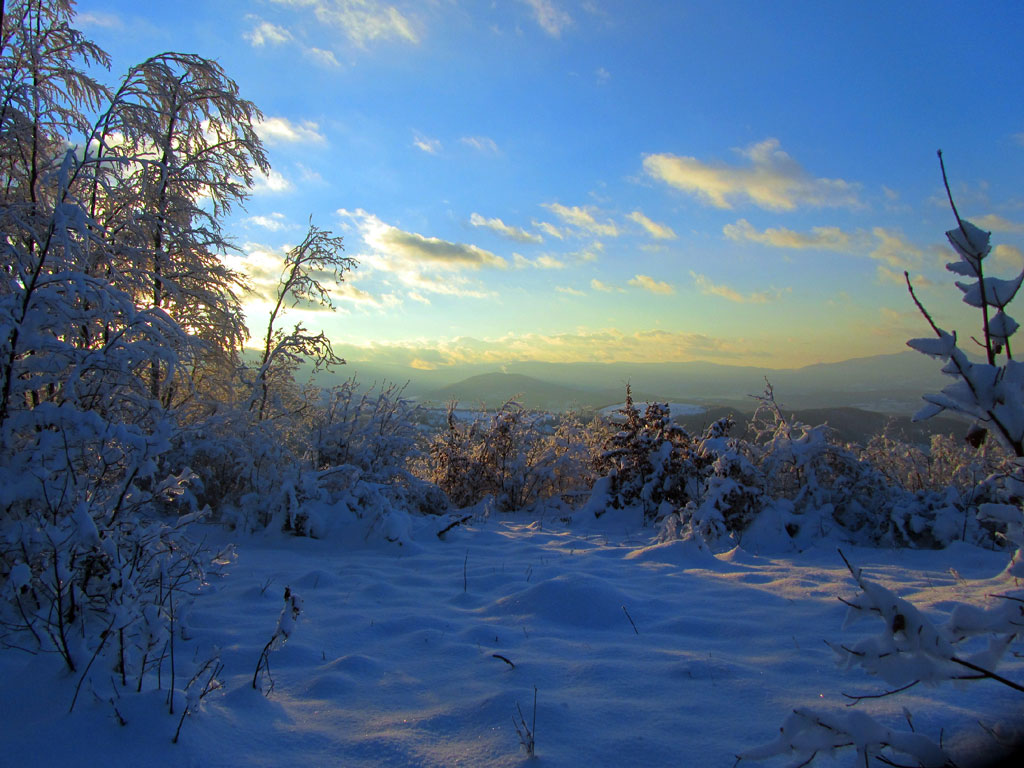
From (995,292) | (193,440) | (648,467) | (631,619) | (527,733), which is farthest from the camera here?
(648,467)

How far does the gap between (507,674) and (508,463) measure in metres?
7.44

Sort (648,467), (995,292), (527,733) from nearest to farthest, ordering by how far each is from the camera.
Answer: (995,292)
(527,733)
(648,467)

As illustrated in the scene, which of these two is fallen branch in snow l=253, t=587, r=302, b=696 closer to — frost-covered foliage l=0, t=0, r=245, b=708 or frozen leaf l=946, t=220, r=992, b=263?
frost-covered foliage l=0, t=0, r=245, b=708

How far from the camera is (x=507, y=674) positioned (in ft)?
9.44

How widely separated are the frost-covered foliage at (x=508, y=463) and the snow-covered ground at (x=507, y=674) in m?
4.87

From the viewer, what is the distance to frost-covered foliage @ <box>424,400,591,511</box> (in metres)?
10.2

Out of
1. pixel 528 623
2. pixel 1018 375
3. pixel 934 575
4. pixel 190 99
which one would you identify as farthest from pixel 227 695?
pixel 190 99

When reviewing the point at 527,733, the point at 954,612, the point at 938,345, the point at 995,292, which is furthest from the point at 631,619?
the point at 995,292

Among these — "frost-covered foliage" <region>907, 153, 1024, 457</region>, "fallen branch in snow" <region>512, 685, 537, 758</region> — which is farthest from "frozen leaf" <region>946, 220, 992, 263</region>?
"fallen branch in snow" <region>512, 685, 537, 758</region>

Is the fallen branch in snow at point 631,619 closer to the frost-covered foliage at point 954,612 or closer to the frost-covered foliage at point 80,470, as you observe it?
the frost-covered foliage at point 954,612

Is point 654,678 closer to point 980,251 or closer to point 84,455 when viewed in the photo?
point 980,251

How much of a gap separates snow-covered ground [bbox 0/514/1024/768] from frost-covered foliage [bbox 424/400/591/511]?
192 inches

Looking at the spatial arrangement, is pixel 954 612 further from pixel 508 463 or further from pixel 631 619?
pixel 508 463

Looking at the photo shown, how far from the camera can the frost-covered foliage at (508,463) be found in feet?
33.5
